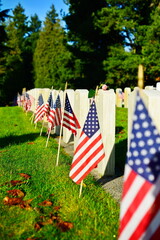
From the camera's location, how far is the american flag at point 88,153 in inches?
147

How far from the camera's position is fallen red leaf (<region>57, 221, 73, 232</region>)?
2926mm

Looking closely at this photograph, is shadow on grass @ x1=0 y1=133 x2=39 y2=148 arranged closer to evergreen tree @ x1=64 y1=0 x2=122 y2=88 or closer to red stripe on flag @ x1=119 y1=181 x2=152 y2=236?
red stripe on flag @ x1=119 y1=181 x2=152 y2=236

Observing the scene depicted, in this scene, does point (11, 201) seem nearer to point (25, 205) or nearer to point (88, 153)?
point (25, 205)

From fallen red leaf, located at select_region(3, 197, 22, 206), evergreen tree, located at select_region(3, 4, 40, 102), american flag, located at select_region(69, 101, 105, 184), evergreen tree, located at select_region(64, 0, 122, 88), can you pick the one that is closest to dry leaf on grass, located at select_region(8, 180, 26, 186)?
fallen red leaf, located at select_region(3, 197, 22, 206)

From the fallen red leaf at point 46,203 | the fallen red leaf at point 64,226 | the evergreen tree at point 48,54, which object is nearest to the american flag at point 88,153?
the fallen red leaf at point 46,203

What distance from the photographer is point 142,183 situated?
6.97ft

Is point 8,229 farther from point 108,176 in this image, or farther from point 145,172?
point 108,176

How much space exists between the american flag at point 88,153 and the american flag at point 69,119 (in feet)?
6.25

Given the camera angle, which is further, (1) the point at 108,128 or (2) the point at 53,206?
(1) the point at 108,128

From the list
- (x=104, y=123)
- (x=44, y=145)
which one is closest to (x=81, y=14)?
(x=44, y=145)

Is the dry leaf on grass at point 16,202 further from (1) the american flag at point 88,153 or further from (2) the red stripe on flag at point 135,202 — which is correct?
(2) the red stripe on flag at point 135,202

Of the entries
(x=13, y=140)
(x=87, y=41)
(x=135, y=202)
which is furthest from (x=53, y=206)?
(x=87, y=41)

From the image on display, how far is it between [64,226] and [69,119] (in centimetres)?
314

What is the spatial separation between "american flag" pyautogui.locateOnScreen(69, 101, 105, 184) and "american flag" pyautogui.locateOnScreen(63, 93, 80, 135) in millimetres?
1907
